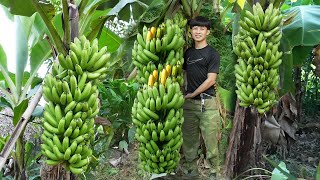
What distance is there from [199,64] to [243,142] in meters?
0.43

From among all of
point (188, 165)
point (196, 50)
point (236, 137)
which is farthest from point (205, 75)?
point (188, 165)

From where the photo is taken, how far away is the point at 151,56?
1.67 meters

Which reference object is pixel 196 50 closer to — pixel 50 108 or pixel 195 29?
pixel 195 29

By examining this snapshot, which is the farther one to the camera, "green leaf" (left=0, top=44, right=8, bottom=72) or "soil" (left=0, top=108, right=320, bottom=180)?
"soil" (left=0, top=108, right=320, bottom=180)

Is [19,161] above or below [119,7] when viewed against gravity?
below

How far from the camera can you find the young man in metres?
1.90

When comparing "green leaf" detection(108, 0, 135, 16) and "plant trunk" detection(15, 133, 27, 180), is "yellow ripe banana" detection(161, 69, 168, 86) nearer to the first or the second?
"green leaf" detection(108, 0, 135, 16)

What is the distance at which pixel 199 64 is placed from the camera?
192 centimetres

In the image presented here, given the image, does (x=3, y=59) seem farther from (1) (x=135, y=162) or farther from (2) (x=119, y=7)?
(1) (x=135, y=162)

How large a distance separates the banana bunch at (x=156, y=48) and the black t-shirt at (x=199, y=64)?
8.1 inches

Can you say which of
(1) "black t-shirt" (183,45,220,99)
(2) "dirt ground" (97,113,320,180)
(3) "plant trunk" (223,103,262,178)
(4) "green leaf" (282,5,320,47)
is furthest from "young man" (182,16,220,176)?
(4) "green leaf" (282,5,320,47)

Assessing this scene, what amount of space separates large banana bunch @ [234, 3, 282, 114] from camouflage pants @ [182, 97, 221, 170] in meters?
0.43

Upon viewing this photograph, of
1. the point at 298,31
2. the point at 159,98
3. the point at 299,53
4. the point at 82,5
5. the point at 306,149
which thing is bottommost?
the point at 306,149

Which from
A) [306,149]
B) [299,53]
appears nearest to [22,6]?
[299,53]
